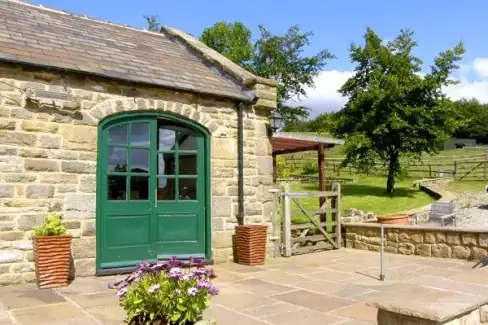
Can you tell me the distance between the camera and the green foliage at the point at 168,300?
3.26 m

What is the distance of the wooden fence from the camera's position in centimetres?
2625

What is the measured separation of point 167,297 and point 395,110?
67.5ft

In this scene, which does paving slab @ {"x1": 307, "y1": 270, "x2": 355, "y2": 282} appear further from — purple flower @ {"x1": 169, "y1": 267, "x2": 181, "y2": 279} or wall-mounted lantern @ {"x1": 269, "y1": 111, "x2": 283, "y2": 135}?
purple flower @ {"x1": 169, "y1": 267, "x2": 181, "y2": 279}

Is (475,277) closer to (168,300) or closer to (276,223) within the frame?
(276,223)

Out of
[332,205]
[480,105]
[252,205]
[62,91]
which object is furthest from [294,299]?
[480,105]

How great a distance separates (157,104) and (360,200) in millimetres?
14276

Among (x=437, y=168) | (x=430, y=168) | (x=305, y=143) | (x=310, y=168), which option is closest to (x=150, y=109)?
(x=305, y=143)

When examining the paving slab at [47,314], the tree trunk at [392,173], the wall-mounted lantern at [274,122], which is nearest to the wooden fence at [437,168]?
the tree trunk at [392,173]

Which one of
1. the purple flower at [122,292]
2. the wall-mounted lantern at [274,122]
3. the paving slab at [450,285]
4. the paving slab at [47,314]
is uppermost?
the wall-mounted lantern at [274,122]

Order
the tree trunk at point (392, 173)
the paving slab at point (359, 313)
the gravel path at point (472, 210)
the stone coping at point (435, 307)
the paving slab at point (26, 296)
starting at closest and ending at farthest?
the stone coping at point (435, 307), the paving slab at point (359, 313), the paving slab at point (26, 296), the gravel path at point (472, 210), the tree trunk at point (392, 173)

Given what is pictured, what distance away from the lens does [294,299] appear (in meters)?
5.34

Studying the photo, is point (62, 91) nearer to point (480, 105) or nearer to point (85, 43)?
point (85, 43)

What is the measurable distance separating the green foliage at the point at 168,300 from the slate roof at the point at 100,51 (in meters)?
4.14

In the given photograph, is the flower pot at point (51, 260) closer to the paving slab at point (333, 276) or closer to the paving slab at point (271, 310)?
the paving slab at point (271, 310)
